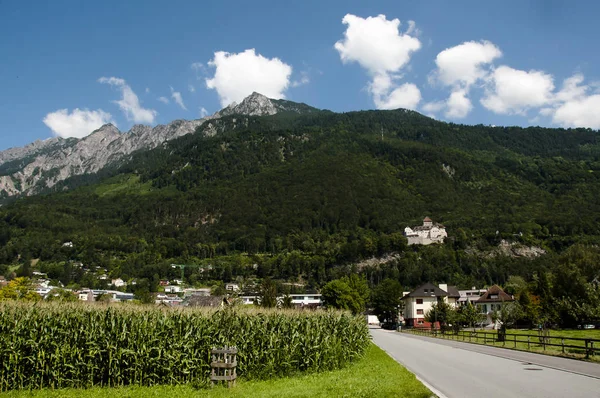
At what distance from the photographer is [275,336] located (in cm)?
1820

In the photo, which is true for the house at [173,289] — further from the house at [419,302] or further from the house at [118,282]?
the house at [419,302]

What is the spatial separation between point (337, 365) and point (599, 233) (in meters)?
184

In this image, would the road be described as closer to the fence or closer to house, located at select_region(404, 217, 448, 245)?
the fence

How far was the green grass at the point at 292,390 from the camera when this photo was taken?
42.2 feet

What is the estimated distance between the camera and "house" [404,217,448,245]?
190750 millimetres

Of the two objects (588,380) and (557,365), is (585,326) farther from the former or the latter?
(588,380)

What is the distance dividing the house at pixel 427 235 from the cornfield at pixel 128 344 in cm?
17887

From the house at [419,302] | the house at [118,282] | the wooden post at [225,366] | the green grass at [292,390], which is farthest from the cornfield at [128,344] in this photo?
the house at [118,282]

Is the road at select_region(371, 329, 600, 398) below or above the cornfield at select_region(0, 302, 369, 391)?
below

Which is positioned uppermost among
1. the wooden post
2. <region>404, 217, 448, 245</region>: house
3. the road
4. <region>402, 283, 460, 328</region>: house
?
<region>404, 217, 448, 245</region>: house

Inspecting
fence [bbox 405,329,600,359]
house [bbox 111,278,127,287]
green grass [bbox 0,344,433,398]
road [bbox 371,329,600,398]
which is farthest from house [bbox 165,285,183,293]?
green grass [bbox 0,344,433,398]

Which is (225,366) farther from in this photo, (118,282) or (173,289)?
(118,282)

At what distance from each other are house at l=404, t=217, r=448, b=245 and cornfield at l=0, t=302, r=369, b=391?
17887 centimetres

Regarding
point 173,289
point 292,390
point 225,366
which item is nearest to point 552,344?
point 292,390
